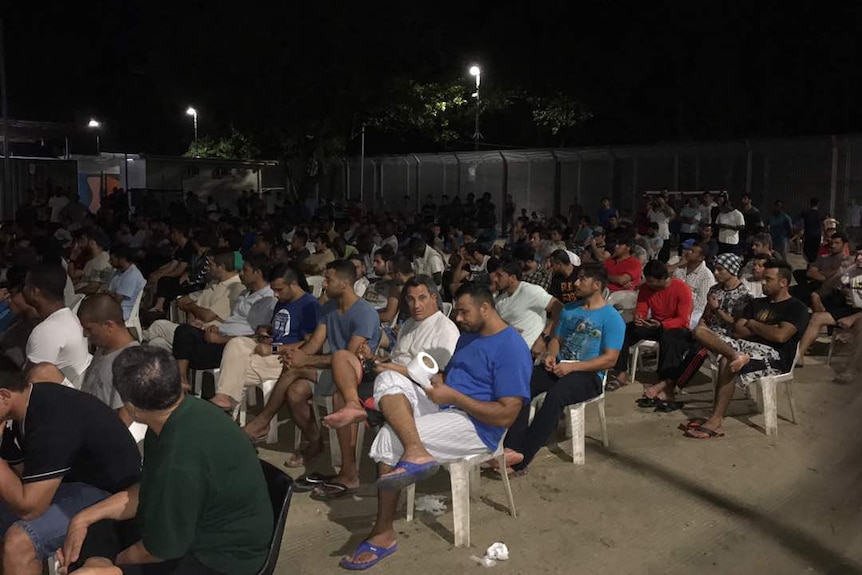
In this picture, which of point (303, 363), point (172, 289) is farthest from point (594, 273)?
point (172, 289)

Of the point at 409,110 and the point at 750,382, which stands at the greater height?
the point at 409,110

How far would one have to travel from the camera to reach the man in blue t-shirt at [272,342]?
19.9 ft

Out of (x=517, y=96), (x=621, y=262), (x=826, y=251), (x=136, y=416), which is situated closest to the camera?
(x=136, y=416)

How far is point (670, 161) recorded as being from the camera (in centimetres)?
2303

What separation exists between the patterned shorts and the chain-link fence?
1416 cm

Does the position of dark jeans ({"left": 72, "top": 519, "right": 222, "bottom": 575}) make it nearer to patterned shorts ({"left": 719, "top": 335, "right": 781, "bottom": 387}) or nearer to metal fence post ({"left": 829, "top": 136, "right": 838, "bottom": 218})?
patterned shorts ({"left": 719, "top": 335, "right": 781, "bottom": 387})

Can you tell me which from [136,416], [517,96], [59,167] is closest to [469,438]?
[136,416]

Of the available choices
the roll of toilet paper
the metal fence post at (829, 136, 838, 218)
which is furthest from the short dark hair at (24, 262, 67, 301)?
the metal fence post at (829, 136, 838, 218)

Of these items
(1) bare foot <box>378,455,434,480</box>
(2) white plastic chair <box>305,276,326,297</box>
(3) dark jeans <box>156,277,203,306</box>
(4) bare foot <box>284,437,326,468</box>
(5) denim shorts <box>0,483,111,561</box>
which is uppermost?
(2) white plastic chair <box>305,276,326,297</box>

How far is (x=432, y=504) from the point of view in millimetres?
5027

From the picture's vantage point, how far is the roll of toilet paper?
451 cm

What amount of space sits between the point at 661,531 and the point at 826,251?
263 inches

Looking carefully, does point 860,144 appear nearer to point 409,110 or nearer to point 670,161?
point 670,161

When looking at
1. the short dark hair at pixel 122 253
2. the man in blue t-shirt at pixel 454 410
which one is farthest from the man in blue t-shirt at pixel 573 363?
the short dark hair at pixel 122 253
